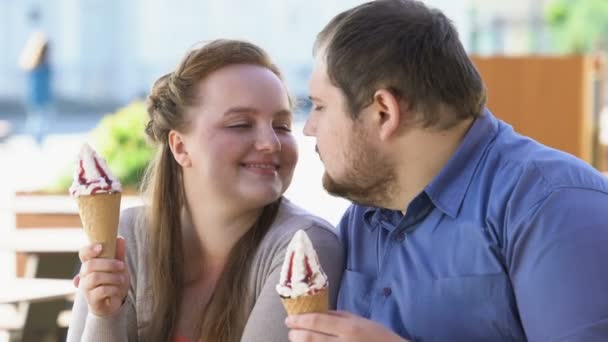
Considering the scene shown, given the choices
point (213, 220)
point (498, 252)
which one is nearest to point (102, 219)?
point (213, 220)

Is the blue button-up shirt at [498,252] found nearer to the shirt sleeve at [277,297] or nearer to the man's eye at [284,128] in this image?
the shirt sleeve at [277,297]

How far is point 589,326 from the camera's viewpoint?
1.79m

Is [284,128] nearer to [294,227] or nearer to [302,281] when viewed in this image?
[294,227]

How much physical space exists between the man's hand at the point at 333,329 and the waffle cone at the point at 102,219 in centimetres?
59

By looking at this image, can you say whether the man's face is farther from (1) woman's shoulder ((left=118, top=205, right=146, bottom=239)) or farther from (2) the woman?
(1) woman's shoulder ((left=118, top=205, right=146, bottom=239))

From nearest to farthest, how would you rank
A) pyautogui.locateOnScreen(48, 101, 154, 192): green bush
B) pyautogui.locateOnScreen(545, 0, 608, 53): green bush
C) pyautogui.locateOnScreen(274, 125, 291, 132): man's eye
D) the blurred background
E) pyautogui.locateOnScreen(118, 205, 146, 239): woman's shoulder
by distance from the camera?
pyautogui.locateOnScreen(274, 125, 291, 132): man's eye → pyautogui.locateOnScreen(118, 205, 146, 239): woman's shoulder → the blurred background → pyautogui.locateOnScreen(48, 101, 154, 192): green bush → pyautogui.locateOnScreen(545, 0, 608, 53): green bush

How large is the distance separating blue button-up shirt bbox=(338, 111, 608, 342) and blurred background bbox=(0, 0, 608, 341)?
7.64 ft

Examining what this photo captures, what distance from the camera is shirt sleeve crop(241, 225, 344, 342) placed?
229 centimetres

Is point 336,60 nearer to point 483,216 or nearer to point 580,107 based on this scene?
point 483,216

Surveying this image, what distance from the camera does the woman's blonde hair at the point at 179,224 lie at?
246cm

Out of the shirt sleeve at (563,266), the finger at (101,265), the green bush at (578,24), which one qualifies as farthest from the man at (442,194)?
the green bush at (578,24)

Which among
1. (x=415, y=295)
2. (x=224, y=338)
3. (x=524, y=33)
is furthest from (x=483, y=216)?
(x=524, y=33)

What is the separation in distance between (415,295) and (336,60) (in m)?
0.48

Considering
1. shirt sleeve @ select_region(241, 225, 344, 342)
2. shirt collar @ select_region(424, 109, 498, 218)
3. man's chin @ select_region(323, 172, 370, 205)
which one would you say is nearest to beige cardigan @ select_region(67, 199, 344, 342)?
shirt sleeve @ select_region(241, 225, 344, 342)
